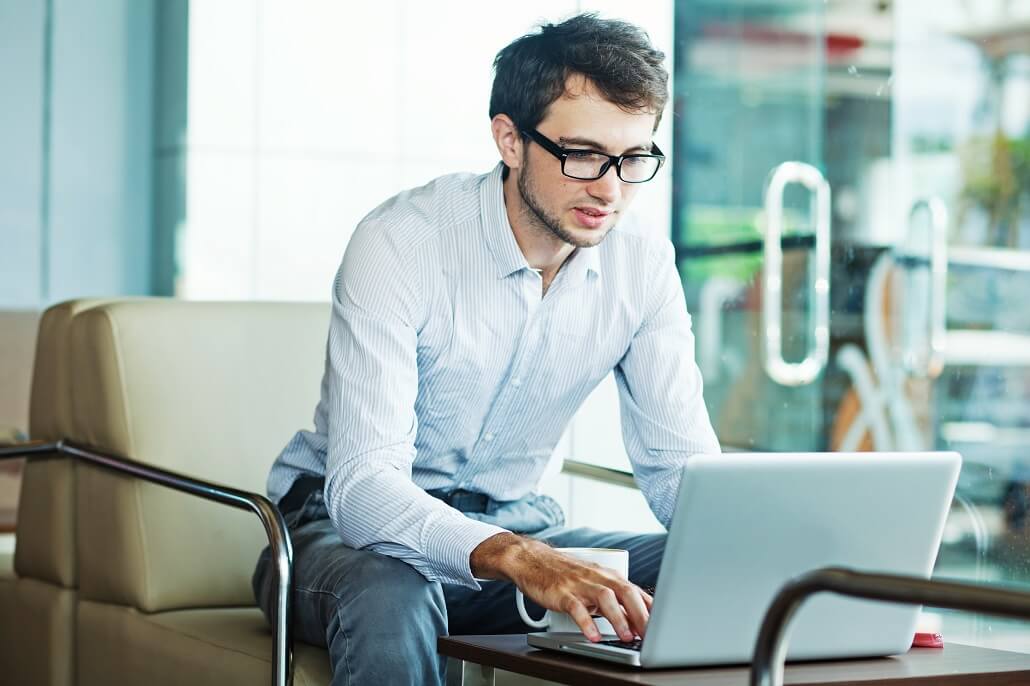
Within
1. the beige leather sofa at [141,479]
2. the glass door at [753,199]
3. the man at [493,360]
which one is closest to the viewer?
the man at [493,360]

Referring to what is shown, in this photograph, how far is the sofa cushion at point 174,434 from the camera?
90.3 inches

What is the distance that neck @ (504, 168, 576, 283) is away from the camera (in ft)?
6.74

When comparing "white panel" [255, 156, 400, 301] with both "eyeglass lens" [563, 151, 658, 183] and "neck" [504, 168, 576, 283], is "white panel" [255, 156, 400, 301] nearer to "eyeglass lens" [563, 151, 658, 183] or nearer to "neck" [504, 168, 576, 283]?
"neck" [504, 168, 576, 283]

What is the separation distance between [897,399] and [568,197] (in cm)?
381

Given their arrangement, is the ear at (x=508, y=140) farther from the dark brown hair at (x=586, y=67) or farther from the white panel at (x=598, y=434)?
the white panel at (x=598, y=434)

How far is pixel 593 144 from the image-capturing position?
1935mm

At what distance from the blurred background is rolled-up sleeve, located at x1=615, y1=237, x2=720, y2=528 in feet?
0.46

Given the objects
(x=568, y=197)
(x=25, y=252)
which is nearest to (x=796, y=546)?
(x=568, y=197)

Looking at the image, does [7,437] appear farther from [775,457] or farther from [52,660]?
[775,457]

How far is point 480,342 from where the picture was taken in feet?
6.60

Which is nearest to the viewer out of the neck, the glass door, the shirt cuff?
the shirt cuff

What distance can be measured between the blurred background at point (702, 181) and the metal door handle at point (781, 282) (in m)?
0.02

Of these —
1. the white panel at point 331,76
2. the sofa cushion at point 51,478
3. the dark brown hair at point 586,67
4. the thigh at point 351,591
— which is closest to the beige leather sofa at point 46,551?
the sofa cushion at point 51,478

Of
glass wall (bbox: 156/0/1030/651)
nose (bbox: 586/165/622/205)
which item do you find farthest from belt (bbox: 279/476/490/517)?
nose (bbox: 586/165/622/205)
